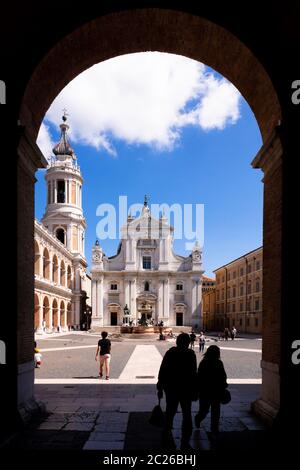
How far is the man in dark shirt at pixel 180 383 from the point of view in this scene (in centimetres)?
568

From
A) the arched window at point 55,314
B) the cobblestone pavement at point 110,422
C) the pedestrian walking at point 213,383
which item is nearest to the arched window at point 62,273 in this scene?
the arched window at point 55,314

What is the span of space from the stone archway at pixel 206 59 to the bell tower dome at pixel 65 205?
186 ft

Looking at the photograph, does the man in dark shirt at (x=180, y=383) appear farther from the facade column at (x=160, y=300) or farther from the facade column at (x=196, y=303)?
the facade column at (x=196, y=303)

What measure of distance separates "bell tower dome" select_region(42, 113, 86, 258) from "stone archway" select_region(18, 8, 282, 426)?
5657cm

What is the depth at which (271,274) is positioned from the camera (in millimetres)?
7504

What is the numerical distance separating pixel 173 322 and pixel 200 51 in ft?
189

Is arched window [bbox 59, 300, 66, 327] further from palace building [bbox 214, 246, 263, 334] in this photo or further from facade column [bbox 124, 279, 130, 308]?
palace building [bbox 214, 246, 263, 334]

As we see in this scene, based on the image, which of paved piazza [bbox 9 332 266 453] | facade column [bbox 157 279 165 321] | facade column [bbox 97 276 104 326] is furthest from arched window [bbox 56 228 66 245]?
paved piazza [bbox 9 332 266 453]

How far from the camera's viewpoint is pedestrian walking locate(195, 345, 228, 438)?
6199 mm

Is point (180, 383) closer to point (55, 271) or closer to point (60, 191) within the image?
point (55, 271)

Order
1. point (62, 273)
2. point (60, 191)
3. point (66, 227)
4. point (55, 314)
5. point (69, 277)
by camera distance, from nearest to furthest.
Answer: point (55, 314) → point (62, 273) → point (69, 277) → point (66, 227) → point (60, 191)

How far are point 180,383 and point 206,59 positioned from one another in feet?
21.6

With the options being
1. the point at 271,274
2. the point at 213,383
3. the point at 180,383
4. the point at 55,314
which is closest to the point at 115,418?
the point at 213,383

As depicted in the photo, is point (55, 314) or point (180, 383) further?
point (55, 314)
